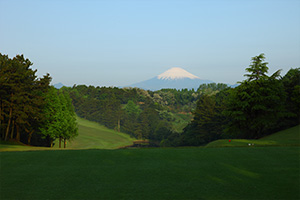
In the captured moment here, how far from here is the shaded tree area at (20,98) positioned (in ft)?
116

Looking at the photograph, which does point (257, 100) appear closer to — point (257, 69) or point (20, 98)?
point (257, 69)

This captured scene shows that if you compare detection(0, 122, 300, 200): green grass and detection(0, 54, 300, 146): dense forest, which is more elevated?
detection(0, 54, 300, 146): dense forest

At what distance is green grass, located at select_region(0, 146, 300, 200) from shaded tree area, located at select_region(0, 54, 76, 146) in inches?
845

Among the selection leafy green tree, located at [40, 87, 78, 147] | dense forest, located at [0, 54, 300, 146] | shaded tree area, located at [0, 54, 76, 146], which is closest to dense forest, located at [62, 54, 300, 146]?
dense forest, located at [0, 54, 300, 146]

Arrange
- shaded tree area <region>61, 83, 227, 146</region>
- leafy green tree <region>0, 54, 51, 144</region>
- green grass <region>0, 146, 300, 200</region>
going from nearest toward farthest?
green grass <region>0, 146, 300, 200</region>
leafy green tree <region>0, 54, 51, 144</region>
shaded tree area <region>61, 83, 227, 146</region>

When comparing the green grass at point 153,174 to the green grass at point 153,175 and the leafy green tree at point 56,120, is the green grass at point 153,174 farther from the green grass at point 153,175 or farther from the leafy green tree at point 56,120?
the leafy green tree at point 56,120

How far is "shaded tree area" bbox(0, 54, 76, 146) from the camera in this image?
35344mm

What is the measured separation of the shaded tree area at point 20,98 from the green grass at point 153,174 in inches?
845

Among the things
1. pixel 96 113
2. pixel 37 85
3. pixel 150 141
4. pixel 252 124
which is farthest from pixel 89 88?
pixel 252 124

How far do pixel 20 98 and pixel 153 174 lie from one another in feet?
97.8

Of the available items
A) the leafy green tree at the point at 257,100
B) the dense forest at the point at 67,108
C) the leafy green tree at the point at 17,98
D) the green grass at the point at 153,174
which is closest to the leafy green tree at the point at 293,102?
the dense forest at the point at 67,108

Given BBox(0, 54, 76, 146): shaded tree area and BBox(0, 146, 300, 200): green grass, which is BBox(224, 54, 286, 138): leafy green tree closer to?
BBox(0, 146, 300, 200): green grass

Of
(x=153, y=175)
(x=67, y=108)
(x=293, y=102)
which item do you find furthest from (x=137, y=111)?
(x=153, y=175)

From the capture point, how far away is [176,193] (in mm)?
9445
